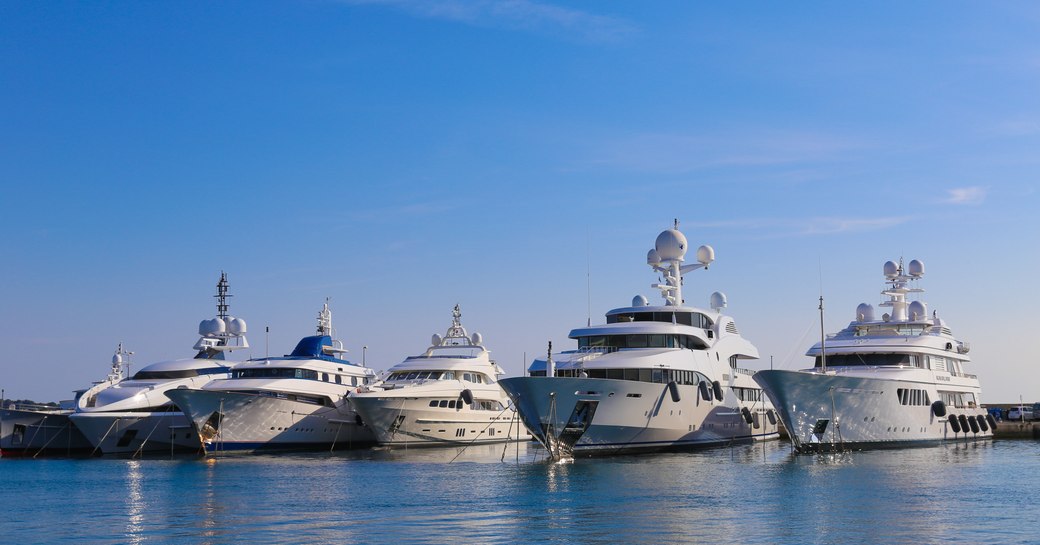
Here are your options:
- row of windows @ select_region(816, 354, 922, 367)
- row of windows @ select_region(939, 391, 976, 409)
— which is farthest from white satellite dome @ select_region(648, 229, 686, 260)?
row of windows @ select_region(939, 391, 976, 409)

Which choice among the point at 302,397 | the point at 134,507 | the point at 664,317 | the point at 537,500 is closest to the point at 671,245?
the point at 664,317

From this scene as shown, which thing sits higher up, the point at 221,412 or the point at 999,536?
the point at 221,412

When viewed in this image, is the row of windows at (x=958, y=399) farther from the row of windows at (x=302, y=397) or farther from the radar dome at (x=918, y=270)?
the row of windows at (x=302, y=397)

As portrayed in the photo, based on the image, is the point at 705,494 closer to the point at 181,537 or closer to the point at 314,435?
the point at 181,537

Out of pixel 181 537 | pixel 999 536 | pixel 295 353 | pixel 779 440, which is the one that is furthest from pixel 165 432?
pixel 999 536

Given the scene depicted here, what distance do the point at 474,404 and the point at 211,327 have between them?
60.2ft

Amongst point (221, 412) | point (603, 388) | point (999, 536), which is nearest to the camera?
point (999, 536)

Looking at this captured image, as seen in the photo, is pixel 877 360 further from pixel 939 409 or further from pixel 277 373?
pixel 277 373

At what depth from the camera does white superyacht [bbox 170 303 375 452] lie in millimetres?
53312

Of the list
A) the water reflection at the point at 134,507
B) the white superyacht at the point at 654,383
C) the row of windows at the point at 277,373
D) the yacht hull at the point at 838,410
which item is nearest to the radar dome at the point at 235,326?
the row of windows at the point at 277,373

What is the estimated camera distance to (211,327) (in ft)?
221

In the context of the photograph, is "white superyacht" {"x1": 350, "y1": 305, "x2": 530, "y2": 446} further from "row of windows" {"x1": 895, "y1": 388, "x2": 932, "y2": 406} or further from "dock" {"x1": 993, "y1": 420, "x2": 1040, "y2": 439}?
"dock" {"x1": 993, "y1": 420, "x2": 1040, "y2": 439}

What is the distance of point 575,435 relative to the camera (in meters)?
44.8

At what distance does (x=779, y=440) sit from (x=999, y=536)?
40271mm
